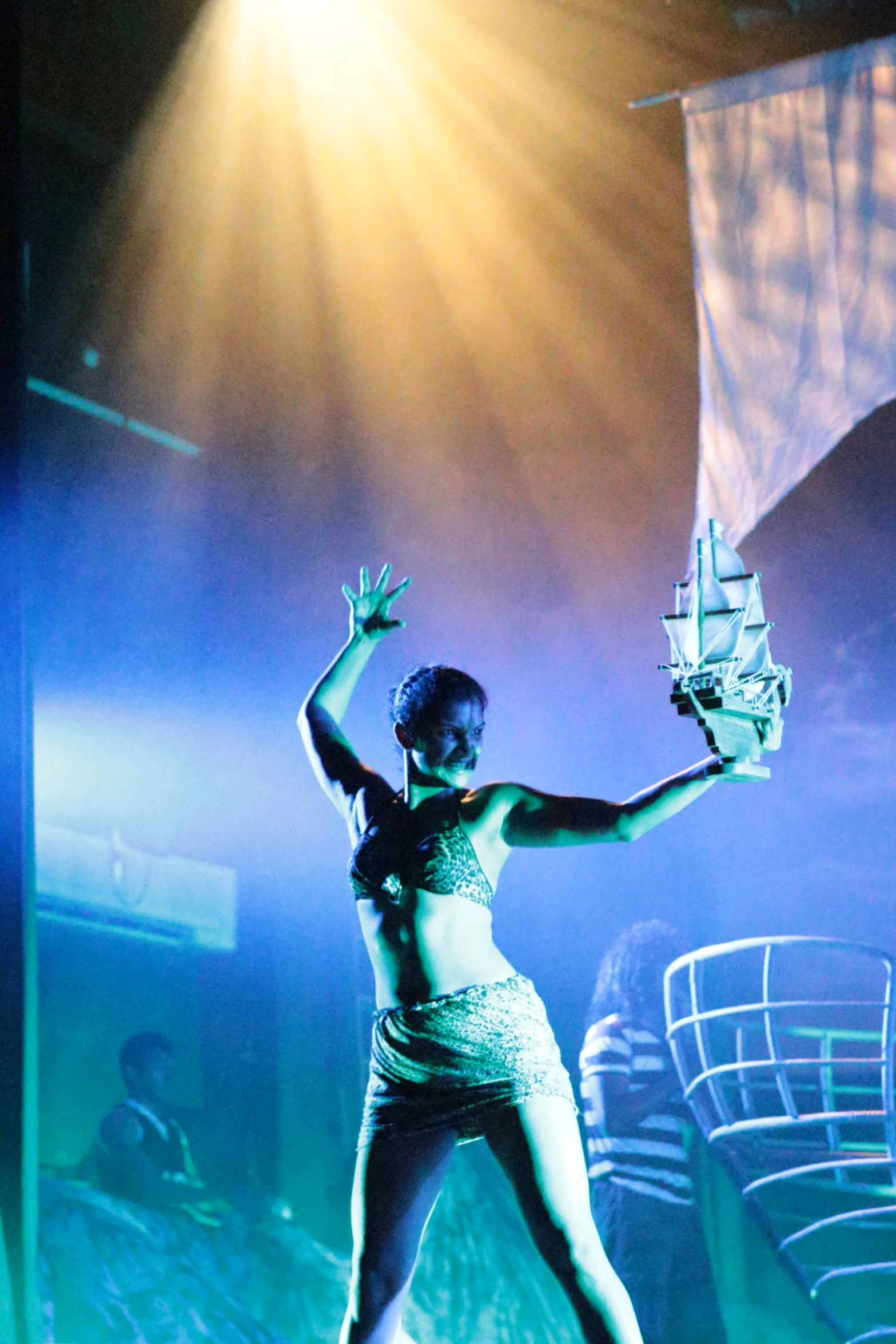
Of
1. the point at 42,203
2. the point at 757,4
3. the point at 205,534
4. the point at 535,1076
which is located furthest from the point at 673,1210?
the point at 42,203

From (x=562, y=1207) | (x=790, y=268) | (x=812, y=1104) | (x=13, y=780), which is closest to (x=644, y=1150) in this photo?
(x=812, y=1104)

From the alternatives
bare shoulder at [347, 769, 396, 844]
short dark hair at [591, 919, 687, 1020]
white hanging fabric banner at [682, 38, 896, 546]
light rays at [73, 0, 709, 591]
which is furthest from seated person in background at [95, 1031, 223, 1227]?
white hanging fabric banner at [682, 38, 896, 546]

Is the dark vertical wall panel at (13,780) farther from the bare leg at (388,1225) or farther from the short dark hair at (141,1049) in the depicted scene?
the bare leg at (388,1225)

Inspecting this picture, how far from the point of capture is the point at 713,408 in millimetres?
3416

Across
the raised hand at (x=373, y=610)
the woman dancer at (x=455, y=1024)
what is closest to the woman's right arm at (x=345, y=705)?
the raised hand at (x=373, y=610)

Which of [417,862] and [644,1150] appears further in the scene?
[644,1150]

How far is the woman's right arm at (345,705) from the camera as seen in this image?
2.43 meters

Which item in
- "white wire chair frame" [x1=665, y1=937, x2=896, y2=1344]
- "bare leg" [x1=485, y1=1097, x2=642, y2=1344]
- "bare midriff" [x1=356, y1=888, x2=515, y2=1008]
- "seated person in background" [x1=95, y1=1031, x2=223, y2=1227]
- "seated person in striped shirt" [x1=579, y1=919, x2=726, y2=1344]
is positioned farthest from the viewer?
"seated person in background" [x1=95, y1=1031, x2=223, y2=1227]

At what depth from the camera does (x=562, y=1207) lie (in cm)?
198

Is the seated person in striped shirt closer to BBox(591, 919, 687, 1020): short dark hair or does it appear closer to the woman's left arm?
BBox(591, 919, 687, 1020): short dark hair

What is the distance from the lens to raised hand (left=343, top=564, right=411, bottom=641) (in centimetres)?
259

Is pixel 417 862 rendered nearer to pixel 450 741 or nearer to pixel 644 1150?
pixel 450 741

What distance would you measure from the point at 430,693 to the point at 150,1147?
2.23 m

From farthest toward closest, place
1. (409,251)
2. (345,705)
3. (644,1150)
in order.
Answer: (409,251)
(644,1150)
(345,705)
